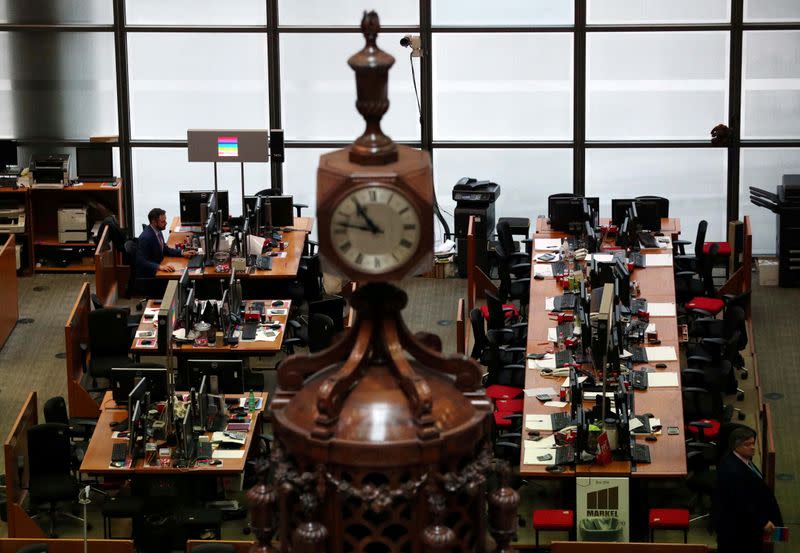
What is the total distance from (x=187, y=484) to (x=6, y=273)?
521cm

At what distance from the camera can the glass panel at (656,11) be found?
1745 centimetres

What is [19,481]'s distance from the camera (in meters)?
11.3

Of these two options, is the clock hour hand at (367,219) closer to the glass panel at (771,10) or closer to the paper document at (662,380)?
the paper document at (662,380)

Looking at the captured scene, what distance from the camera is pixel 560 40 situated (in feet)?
57.7

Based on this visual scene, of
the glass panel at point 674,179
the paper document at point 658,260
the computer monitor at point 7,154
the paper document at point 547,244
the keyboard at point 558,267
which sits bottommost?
the keyboard at point 558,267

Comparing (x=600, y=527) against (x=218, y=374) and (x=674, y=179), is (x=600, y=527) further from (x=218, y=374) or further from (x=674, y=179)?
(x=674, y=179)

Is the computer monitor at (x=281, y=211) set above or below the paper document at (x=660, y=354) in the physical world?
above

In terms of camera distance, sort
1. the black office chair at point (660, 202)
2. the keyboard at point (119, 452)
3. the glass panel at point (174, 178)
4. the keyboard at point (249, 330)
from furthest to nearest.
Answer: the glass panel at point (174, 178) < the black office chair at point (660, 202) < the keyboard at point (249, 330) < the keyboard at point (119, 452)

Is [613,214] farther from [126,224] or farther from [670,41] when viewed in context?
[126,224]

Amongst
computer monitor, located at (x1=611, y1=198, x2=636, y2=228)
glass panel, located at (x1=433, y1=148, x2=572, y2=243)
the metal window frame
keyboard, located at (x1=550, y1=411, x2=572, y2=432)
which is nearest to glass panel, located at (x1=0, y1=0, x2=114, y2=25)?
the metal window frame

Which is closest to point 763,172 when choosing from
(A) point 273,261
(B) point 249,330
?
(A) point 273,261

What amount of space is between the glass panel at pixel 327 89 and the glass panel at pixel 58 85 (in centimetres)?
216

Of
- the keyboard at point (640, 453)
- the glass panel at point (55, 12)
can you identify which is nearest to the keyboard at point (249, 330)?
the keyboard at point (640, 453)

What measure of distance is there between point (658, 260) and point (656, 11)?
3.58 m
